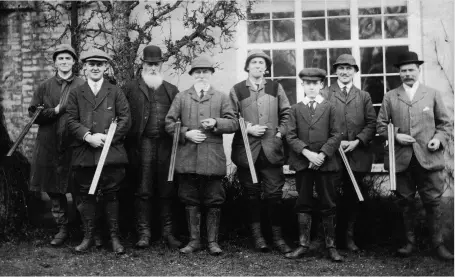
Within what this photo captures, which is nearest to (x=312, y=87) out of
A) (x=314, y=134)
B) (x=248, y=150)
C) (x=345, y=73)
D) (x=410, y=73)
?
(x=314, y=134)

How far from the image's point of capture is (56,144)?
5734mm

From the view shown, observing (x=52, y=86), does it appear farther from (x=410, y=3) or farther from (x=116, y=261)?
(x=410, y=3)

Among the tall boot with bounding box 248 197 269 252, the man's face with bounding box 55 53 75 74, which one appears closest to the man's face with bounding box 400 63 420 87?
the tall boot with bounding box 248 197 269 252

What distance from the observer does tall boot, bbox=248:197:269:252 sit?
5.46 metres

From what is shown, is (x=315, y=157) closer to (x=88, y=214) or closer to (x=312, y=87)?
(x=312, y=87)

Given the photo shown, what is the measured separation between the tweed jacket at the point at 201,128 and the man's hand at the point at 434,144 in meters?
1.79

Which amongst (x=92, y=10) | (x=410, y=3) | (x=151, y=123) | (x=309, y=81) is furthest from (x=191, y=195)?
(x=410, y=3)

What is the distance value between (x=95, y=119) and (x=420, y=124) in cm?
304

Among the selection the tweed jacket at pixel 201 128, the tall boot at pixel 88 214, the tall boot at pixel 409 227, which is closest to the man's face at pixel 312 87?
the tweed jacket at pixel 201 128

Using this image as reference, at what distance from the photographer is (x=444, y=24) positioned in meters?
7.47

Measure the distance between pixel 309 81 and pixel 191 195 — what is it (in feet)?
5.09

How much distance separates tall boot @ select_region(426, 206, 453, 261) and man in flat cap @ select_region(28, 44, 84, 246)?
356 cm

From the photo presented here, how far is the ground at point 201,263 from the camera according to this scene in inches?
192

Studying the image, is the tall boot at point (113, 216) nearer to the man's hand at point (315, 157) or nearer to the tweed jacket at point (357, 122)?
the man's hand at point (315, 157)
